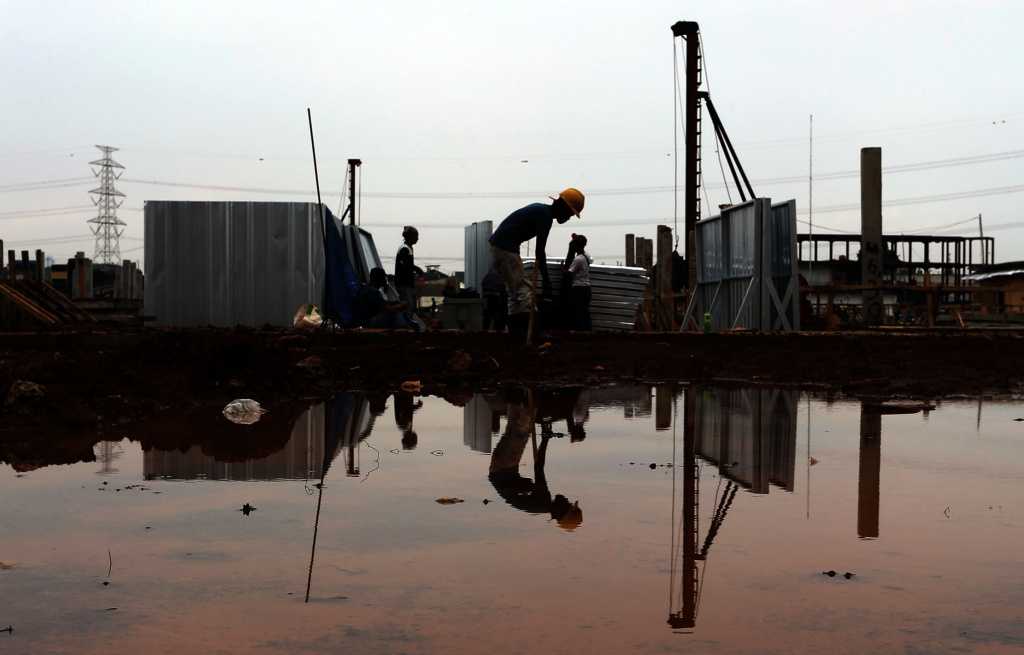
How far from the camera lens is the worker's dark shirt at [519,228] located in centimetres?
1176

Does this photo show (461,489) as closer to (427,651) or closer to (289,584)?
(289,584)

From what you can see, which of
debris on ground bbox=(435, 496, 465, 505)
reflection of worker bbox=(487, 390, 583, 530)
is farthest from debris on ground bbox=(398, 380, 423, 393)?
debris on ground bbox=(435, 496, 465, 505)

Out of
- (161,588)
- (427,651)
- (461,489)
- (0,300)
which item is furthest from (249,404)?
(0,300)

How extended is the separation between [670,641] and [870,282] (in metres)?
17.7

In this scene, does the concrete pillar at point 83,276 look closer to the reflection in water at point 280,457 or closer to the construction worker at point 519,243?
the construction worker at point 519,243

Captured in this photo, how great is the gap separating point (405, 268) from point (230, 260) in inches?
162

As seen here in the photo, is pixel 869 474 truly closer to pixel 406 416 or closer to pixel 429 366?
pixel 406 416

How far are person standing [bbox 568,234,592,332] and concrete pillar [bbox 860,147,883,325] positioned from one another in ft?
15.4

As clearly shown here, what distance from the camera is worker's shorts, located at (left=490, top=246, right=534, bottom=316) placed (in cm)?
1179

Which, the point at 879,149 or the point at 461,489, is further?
the point at 879,149

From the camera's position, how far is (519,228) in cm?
1188

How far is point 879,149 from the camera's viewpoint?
60.4 feet

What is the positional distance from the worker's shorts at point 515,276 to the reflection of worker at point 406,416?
334 centimetres

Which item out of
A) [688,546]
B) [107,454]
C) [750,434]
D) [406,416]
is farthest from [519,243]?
[688,546]
